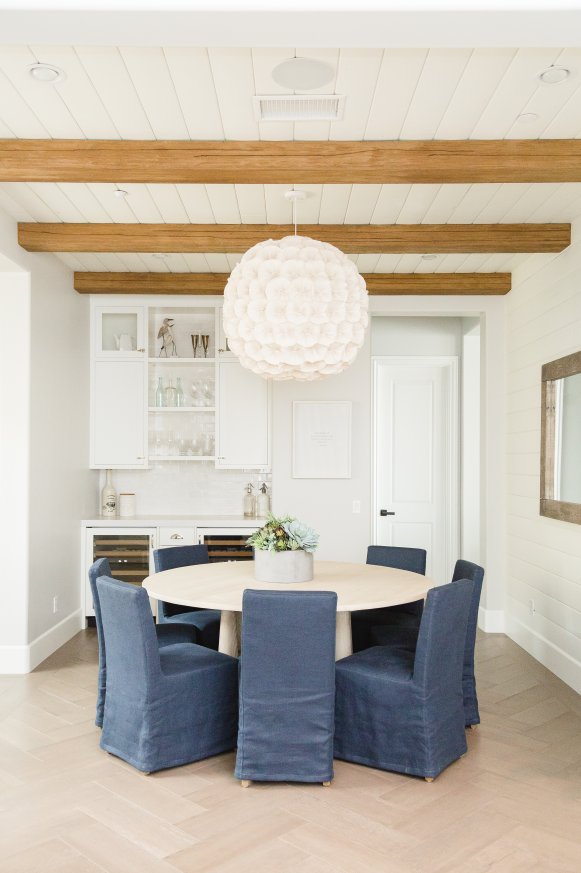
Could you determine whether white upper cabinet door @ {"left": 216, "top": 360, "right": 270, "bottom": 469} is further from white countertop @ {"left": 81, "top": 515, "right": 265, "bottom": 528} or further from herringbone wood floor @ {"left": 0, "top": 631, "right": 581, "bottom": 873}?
herringbone wood floor @ {"left": 0, "top": 631, "right": 581, "bottom": 873}

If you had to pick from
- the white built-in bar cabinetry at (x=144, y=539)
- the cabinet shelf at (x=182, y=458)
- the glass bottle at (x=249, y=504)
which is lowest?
the white built-in bar cabinetry at (x=144, y=539)

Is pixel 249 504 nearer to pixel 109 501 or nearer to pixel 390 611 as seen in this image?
pixel 109 501

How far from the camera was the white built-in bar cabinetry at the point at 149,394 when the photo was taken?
639cm

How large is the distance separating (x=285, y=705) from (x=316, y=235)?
2.76 meters

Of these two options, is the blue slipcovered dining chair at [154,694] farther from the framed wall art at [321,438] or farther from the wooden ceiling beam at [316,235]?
the framed wall art at [321,438]

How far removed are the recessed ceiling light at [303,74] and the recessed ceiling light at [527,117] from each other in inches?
33.0

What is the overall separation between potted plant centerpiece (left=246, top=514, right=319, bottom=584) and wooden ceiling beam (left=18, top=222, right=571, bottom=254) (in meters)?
→ 1.80

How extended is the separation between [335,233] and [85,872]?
3518mm

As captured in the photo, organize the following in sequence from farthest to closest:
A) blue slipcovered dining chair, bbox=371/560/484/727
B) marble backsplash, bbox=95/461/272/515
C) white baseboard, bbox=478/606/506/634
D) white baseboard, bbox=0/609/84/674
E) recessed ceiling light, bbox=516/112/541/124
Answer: marble backsplash, bbox=95/461/272/515 < white baseboard, bbox=478/606/506/634 < white baseboard, bbox=0/609/84/674 < blue slipcovered dining chair, bbox=371/560/484/727 < recessed ceiling light, bbox=516/112/541/124

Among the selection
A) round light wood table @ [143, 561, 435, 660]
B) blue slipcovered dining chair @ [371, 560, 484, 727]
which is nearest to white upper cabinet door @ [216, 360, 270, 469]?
round light wood table @ [143, 561, 435, 660]

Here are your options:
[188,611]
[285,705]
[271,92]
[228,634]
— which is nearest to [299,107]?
[271,92]

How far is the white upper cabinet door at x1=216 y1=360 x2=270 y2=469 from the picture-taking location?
638 cm

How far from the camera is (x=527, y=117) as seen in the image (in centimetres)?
320

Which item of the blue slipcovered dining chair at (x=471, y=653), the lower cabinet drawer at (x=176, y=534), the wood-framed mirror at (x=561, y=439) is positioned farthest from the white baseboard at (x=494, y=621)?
the lower cabinet drawer at (x=176, y=534)
